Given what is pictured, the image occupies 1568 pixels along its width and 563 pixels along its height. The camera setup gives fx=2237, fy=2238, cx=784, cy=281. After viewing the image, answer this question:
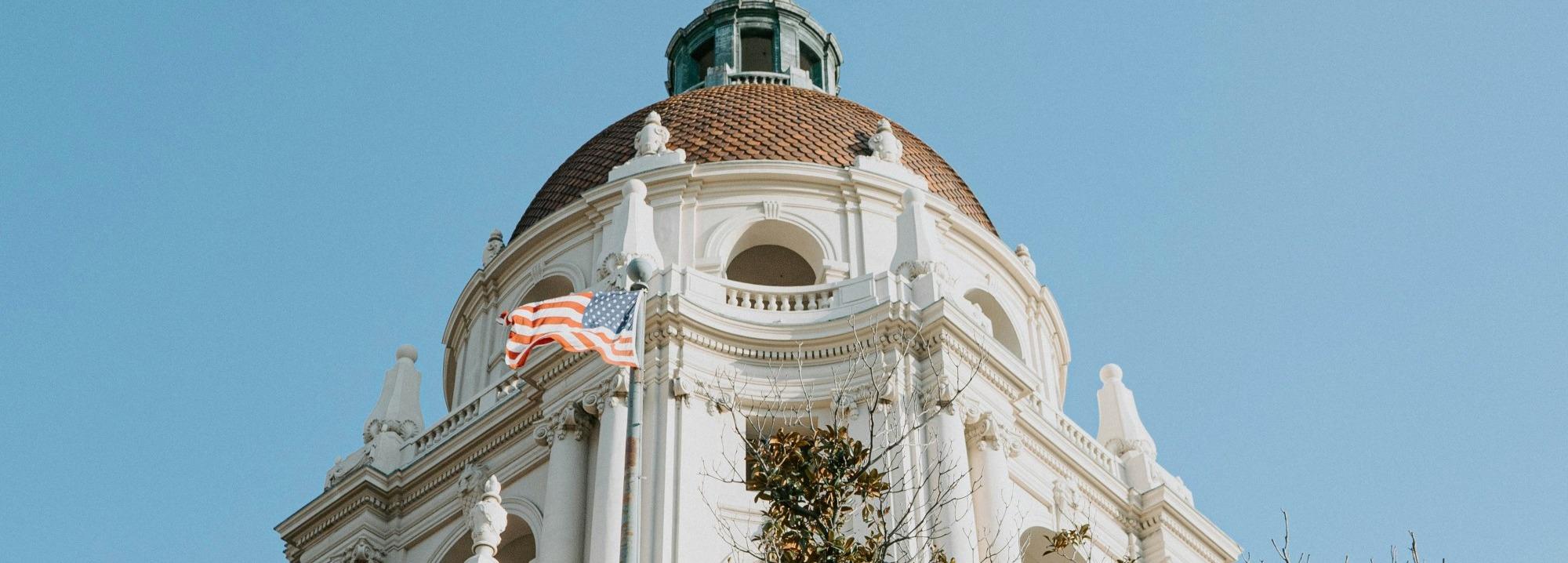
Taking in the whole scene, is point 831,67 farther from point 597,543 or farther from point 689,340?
point 597,543

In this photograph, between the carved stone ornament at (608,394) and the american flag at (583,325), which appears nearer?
the american flag at (583,325)

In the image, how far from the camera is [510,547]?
31.4 meters

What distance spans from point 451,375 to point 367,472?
5.94 meters

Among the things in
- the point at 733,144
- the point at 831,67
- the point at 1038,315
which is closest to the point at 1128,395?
the point at 1038,315

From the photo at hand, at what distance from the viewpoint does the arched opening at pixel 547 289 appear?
35.2 metres

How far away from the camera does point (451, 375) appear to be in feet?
122

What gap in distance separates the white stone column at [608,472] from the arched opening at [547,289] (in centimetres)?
644

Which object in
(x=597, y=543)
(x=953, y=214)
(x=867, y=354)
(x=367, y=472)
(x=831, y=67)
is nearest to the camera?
(x=597, y=543)

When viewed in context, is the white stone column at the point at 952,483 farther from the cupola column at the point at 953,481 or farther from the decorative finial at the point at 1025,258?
the decorative finial at the point at 1025,258

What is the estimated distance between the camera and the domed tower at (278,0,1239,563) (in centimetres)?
2783

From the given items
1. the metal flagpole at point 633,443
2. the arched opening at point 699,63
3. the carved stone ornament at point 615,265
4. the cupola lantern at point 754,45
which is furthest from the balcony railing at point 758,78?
the metal flagpole at point 633,443

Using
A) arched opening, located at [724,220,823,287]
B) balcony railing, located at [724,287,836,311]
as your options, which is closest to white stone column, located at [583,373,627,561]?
balcony railing, located at [724,287,836,311]

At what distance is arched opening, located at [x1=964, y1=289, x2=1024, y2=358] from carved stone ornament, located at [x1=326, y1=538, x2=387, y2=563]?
32.9ft

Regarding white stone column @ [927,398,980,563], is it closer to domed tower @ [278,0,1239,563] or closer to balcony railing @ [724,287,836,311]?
domed tower @ [278,0,1239,563]
